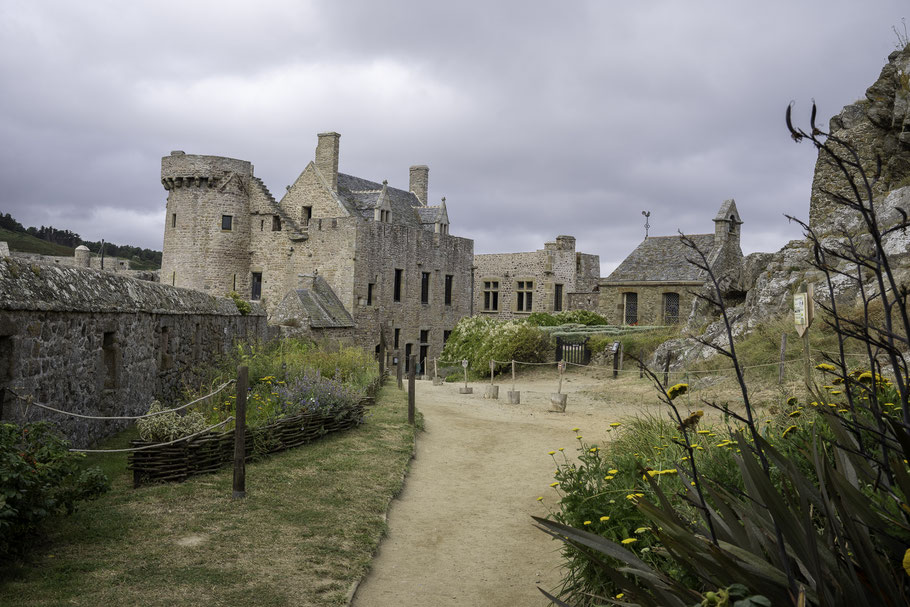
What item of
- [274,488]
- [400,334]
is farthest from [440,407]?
[400,334]

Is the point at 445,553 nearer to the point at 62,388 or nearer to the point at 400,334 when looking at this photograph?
the point at 62,388

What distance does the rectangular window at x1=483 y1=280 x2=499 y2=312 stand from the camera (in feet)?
144

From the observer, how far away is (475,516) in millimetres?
7828

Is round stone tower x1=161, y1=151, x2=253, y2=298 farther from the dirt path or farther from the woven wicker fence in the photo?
the woven wicker fence

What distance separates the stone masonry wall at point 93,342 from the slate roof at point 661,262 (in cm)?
2688

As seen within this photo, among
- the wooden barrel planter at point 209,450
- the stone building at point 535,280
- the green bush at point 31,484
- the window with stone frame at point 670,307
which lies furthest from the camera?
the stone building at point 535,280

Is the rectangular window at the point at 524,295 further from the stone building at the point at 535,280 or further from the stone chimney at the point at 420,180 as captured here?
the stone chimney at the point at 420,180

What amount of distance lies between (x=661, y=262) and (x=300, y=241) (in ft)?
60.2

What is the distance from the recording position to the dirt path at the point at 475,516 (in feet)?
18.6

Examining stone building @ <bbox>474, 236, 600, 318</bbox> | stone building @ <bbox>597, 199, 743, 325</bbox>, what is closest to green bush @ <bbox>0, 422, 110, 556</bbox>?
stone building @ <bbox>597, 199, 743, 325</bbox>

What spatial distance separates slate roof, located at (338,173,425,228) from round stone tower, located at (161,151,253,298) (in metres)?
5.28

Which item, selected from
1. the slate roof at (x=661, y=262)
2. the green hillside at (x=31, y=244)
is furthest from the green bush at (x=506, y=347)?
the green hillside at (x=31, y=244)

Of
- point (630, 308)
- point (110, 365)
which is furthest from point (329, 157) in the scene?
point (110, 365)

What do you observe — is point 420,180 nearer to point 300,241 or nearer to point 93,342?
point 300,241
